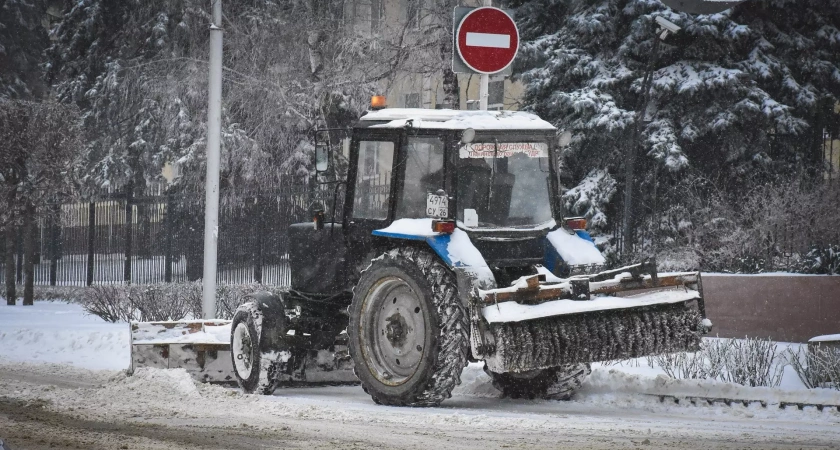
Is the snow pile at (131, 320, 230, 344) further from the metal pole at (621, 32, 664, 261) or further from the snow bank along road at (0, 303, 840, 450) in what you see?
the metal pole at (621, 32, 664, 261)

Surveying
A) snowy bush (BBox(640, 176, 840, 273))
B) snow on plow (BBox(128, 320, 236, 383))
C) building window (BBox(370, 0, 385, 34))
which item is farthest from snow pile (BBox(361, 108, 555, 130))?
building window (BBox(370, 0, 385, 34))

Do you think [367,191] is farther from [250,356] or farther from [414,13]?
[414,13]

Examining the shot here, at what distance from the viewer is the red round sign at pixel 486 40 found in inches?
464

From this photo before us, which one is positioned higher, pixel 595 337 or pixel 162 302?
pixel 595 337

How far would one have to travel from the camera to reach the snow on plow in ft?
35.4

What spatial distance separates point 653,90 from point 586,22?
188cm

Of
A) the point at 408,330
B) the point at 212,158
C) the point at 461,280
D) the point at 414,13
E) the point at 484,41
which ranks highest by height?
the point at 414,13

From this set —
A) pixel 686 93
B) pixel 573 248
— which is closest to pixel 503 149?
pixel 573 248

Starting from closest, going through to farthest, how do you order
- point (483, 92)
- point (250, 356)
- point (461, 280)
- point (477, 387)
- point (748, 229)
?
point (461, 280) → point (250, 356) → point (477, 387) → point (483, 92) → point (748, 229)

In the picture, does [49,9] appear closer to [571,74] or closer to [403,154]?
[571,74]

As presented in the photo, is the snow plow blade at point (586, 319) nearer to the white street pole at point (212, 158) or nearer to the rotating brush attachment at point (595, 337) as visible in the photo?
the rotating brush attachment at point (595, 337)

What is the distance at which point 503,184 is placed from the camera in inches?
366

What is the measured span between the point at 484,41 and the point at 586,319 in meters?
4.38

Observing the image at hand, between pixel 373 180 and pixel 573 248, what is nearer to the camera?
pixel 573 248
